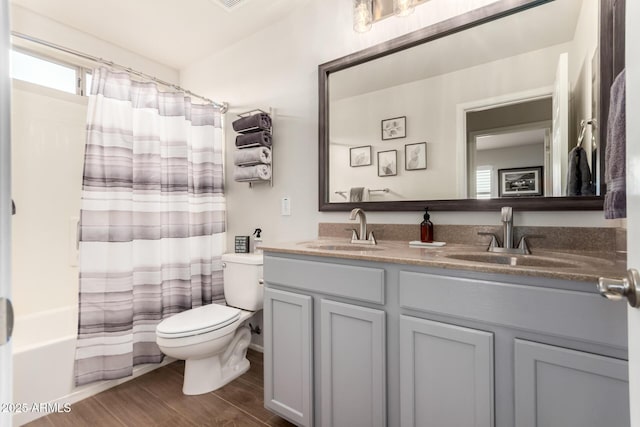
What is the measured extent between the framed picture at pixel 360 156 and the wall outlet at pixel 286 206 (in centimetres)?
55

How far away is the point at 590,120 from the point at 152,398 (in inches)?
103

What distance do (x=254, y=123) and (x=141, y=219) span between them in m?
1.00

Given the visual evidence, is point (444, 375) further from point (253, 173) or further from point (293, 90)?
point (293, 90)

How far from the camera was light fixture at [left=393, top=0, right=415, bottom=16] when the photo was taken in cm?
163

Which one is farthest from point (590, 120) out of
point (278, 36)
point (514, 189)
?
point (278, 36)

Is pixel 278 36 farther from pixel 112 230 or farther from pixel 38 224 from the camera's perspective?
pixel 38 224

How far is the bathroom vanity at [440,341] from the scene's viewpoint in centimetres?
82

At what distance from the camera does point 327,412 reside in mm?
1299

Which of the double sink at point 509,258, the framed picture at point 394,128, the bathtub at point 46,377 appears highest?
the framed picture at point 394,128

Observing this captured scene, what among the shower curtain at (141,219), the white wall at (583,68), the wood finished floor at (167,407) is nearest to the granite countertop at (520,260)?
the white wall at (583,68)

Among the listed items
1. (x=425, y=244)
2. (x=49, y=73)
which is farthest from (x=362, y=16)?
(x=49, y=73)

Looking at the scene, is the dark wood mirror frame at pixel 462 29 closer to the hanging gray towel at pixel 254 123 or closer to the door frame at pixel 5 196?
the hanging gray towel at pixel 254 123

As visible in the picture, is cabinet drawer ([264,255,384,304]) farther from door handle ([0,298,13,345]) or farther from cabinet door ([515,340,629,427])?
door handle ([0,298,13,345])

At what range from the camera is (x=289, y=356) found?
56.2 inches
